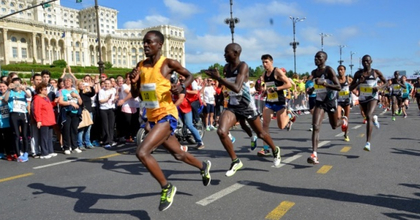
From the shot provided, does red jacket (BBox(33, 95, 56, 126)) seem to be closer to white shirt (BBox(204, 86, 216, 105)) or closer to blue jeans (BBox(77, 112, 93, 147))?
blue jeans (BBox(77, 112, 93, 147))

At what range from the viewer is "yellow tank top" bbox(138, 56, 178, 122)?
4172 mm

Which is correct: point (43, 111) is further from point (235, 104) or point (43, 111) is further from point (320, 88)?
point (320, 88)

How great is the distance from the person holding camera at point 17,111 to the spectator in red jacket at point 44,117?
1.00ft

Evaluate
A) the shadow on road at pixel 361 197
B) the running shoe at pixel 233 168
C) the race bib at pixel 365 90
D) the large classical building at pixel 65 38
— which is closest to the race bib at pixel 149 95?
the running shoe at pixel 233 168

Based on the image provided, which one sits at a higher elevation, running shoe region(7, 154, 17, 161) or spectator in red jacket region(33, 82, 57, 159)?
spectator in red jacket region(33, 82, 57, 159)

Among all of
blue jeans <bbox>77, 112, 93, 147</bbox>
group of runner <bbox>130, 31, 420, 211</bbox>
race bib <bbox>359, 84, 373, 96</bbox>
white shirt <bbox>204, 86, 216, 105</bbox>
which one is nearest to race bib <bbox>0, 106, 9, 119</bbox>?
blue jeans <bbox>77, 112, 93, 147</bbox>

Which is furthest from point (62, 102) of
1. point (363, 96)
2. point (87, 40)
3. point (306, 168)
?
point (87, 40)

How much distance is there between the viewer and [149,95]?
421cm

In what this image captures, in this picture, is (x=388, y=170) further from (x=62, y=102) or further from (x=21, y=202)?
(x=62, y=102)

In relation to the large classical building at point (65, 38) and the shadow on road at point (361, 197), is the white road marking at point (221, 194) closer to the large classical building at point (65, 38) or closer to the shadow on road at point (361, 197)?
the shadow on road at point (361, 197)

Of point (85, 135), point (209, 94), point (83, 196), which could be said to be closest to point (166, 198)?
point (83, 196)

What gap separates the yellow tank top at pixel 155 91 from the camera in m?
4.17

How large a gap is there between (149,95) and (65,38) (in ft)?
397

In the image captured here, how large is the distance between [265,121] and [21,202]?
4639 mm
